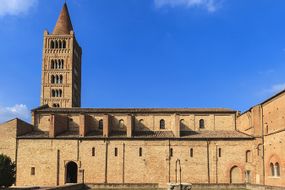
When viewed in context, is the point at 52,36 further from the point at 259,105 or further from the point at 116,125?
the point at 259,105

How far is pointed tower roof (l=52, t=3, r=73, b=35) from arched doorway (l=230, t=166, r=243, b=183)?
32915mm

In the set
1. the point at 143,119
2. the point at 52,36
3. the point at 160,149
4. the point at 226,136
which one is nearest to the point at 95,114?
the point at 143,119

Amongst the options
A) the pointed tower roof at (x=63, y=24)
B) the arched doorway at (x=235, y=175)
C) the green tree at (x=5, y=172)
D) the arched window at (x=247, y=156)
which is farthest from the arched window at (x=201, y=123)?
the pointed tower roof at (x=63, y=24)

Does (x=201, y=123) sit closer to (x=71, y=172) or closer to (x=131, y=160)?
(x=131, y=160)

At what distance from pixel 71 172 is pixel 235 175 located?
665 inches

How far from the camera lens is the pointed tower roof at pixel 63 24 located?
53719mm

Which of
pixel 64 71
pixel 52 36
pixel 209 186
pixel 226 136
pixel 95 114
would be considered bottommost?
pixel 209 186

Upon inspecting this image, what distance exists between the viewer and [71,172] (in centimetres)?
3675

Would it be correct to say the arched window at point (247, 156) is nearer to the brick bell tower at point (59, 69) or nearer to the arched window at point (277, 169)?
the arched window at point (277, 169)

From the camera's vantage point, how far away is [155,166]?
34.6 meters

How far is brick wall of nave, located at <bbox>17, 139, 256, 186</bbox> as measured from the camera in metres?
34.1

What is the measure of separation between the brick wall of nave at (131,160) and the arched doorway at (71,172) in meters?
1.67

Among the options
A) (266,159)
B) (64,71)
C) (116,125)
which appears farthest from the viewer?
(64,71)

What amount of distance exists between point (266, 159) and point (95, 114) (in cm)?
1801
